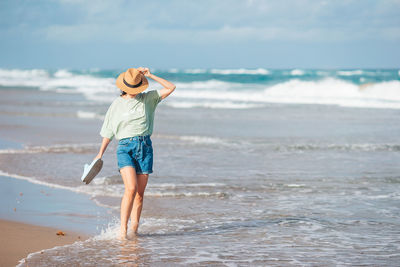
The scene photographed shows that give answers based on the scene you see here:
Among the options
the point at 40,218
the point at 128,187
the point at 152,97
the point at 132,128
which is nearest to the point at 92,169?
the point at 128,187

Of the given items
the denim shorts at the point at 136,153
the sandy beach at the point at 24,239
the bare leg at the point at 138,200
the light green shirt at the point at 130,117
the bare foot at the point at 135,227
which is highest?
the light green shirt at the point at 130,117

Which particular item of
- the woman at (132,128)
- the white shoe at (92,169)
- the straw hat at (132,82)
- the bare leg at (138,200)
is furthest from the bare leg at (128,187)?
the straw hat at (132,82)

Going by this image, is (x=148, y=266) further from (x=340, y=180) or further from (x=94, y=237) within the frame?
(x=340, y=180)

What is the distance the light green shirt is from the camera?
556 cm

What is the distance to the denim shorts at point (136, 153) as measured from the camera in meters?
5.53

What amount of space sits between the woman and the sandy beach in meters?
0.70

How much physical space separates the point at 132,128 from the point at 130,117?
0.11 metres

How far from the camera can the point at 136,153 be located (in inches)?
218

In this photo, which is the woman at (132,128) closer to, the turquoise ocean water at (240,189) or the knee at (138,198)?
the knee at (138,198)

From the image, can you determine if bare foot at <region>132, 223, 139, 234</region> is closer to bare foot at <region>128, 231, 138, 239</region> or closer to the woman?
bare foot at <region>128, 231, 138, 239</region>

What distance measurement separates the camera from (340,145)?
12680 millimetres

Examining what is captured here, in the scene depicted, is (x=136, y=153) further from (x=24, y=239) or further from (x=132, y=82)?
(x=24, y=239)

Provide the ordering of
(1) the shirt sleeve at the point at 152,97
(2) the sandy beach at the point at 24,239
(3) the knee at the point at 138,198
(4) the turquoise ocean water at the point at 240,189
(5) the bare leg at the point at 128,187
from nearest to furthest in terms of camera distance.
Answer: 1. (2) the sandy beach at the point at 24,239
2. (4) the turquoise ocean water at the point at 240,189
3. (5) the bare leg at the point at 128,187
4. (1) the shirt sleeve at the point at 152,97
5. (3) the knee at the point at 138,198

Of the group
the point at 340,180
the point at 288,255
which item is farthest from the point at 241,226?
the point at 340,180
